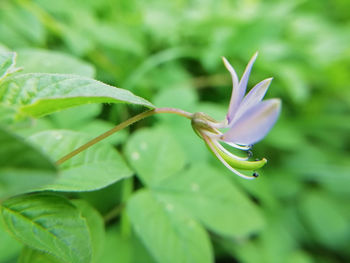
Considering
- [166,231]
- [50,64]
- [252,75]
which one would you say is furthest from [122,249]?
[252,75]

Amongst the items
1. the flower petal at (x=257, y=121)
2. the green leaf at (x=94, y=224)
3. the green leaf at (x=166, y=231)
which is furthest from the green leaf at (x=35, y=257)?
the flower petal at (x=257, y=121)

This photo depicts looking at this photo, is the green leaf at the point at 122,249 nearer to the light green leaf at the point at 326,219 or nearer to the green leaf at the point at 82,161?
the green leaf at the point at 82,161

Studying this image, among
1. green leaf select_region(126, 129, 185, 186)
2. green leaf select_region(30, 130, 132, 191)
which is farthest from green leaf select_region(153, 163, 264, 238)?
green leaf select_region(30, 130, 132, 191)

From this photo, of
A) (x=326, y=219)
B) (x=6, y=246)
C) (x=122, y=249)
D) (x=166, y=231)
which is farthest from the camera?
(x=326, y=219)

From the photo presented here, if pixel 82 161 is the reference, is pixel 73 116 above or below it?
below

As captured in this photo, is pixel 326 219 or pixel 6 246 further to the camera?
pixel 326 219

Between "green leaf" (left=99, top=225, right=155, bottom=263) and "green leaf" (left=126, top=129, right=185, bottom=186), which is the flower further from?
"green leaf" (left=99, top=225, right=155, bottom=263)

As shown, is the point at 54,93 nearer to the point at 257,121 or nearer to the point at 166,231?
the point at 257,121

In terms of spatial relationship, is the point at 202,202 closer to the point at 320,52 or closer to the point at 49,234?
the point at 49,234
